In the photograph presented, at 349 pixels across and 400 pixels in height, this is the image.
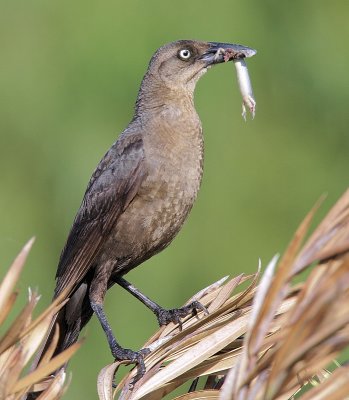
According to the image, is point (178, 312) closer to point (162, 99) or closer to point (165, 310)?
point (165, 310)

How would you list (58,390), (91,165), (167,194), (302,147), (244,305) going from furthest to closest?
(302,147) → (91,165) → (167,194) → (244,305) → (58,390)

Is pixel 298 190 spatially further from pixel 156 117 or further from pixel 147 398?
pixel 147 398

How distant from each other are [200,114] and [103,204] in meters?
1.69

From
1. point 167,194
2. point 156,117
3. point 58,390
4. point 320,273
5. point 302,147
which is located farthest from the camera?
point 302,147

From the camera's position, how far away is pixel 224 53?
176 inches

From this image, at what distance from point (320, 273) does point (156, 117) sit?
9.53 feet

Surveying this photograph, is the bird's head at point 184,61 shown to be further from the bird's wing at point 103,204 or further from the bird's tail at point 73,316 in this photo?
the bird's tail at point 73,316

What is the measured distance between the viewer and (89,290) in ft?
14.1

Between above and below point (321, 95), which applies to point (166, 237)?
below

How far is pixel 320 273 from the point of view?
1506 millimetres

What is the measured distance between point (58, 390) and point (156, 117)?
272 cm

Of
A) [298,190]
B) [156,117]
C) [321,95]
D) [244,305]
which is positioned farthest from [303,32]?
[244,305]

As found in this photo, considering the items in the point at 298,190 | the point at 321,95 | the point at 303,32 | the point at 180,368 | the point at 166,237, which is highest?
the point at 303,32

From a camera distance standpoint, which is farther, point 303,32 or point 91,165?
point 303,32
